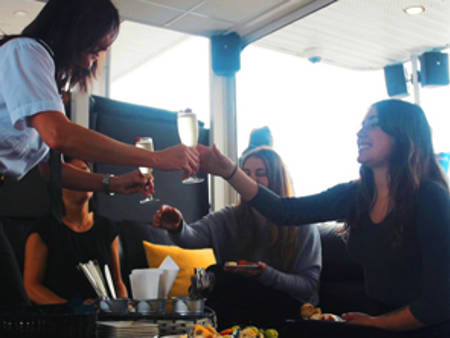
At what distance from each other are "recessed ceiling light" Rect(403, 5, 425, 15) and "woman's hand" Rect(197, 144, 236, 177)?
265 centimetres

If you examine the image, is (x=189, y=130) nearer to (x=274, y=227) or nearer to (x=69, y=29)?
(x=69, y=29)

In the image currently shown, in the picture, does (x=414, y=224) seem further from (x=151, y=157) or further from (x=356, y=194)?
(x=151, y=157)

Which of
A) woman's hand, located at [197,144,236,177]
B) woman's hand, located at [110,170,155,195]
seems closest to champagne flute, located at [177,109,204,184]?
woman's hand, located at [197,144,236,177]

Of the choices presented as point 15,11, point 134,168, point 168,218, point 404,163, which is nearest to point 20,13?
point 15,11

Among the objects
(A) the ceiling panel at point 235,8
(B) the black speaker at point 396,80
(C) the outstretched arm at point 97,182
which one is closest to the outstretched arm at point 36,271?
(C) the outstretched arm at point 97,182

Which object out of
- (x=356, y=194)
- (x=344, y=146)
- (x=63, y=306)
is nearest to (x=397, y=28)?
(x=344, y=146)

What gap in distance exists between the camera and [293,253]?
2551 mm

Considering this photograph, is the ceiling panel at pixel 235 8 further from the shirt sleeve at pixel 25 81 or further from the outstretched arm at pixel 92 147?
the shirt sleeve at pixel 25 81

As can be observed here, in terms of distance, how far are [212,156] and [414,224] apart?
67cm

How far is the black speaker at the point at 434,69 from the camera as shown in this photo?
379cm

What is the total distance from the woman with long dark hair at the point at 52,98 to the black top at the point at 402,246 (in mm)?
510

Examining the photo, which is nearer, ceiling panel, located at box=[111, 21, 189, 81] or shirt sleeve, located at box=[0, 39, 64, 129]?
shirt sleeve, located at box=[0, 39, 64, 129]

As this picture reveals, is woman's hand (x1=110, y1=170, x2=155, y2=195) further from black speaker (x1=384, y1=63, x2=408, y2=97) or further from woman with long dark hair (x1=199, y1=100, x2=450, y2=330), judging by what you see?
black speaker (x1=384, y1=63, x2=408, y2=97)

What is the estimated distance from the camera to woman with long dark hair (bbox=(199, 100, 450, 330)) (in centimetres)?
151
